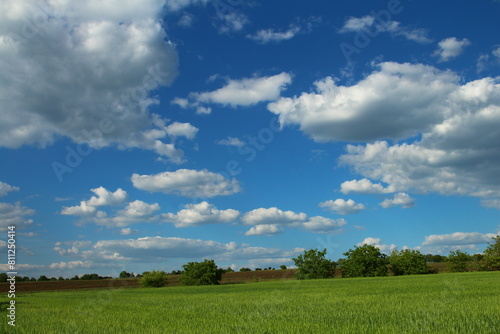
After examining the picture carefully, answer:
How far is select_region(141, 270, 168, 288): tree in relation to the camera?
92688 mm

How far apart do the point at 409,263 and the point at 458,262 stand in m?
13.8

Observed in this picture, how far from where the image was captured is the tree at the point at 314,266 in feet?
310

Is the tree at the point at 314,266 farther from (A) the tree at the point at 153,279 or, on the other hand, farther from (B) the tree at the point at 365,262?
(A) the tree at the point at 153,279

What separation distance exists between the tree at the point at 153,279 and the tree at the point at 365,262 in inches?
1824

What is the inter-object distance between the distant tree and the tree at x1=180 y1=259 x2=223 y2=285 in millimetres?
68711

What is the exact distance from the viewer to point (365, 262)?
9144 cm

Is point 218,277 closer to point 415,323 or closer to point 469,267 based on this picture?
point 469,267

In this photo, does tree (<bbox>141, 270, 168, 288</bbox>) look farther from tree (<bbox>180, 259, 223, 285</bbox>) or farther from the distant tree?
the distant tree

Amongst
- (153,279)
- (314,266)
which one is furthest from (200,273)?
(314,266)

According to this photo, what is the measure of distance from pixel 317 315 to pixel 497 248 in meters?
103

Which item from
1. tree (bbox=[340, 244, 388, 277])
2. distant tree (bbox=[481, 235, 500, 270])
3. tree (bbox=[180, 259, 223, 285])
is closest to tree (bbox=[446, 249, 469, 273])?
distant tree (bbox=[481, 235, 500, 270])

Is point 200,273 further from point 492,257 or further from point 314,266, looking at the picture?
point 492,257

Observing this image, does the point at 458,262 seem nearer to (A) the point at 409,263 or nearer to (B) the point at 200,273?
(A) the point at 409,263

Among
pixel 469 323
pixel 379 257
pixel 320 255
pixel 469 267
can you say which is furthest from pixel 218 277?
pixel 469 323
